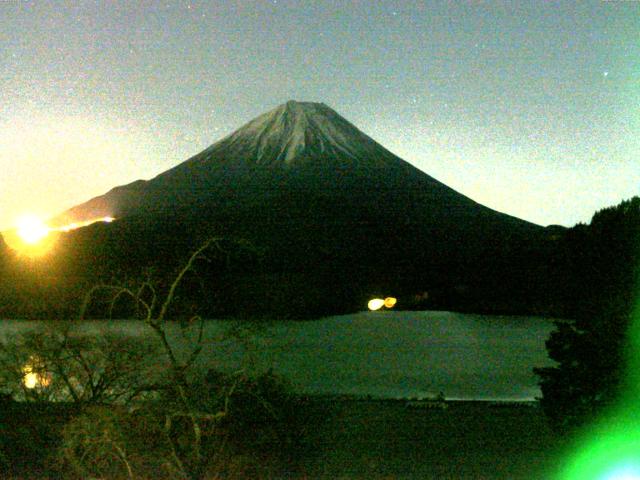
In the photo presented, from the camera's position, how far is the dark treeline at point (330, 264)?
801 cm

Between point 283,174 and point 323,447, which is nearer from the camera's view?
point 323,447

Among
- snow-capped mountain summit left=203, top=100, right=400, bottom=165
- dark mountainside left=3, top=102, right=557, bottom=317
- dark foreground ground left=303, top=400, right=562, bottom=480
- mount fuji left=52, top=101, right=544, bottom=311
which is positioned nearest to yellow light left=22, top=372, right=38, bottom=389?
dark foreground ground left=303, top=400, right=562, bottom=480

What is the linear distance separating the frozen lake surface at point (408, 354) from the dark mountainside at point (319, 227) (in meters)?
1.06

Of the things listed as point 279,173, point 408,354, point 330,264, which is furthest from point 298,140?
point 408,354

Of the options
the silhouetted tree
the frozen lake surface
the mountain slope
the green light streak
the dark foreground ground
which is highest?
the mountain slope

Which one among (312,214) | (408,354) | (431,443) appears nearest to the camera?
(431,443)

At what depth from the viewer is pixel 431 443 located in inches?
317

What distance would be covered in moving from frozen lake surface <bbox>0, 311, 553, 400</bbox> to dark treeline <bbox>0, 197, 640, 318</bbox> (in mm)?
782

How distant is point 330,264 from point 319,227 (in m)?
11.1

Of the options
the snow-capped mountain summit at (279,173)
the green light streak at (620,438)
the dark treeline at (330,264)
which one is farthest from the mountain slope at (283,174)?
the green light streak at (620,438)

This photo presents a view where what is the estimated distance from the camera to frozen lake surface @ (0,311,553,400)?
1458 cm

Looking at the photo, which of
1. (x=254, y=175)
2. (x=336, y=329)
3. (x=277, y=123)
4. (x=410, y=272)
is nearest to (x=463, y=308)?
(x=336, y=329)

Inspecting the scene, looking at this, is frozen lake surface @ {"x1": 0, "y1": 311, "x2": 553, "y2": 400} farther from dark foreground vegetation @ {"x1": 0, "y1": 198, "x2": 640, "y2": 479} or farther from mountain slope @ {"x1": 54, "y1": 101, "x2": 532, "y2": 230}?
mountain slope @ {"x1": 54, "y1": 101, "x2": 532, "y2": 230}

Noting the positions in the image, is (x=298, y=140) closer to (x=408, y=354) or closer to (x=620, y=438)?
(x=408, y=354)
